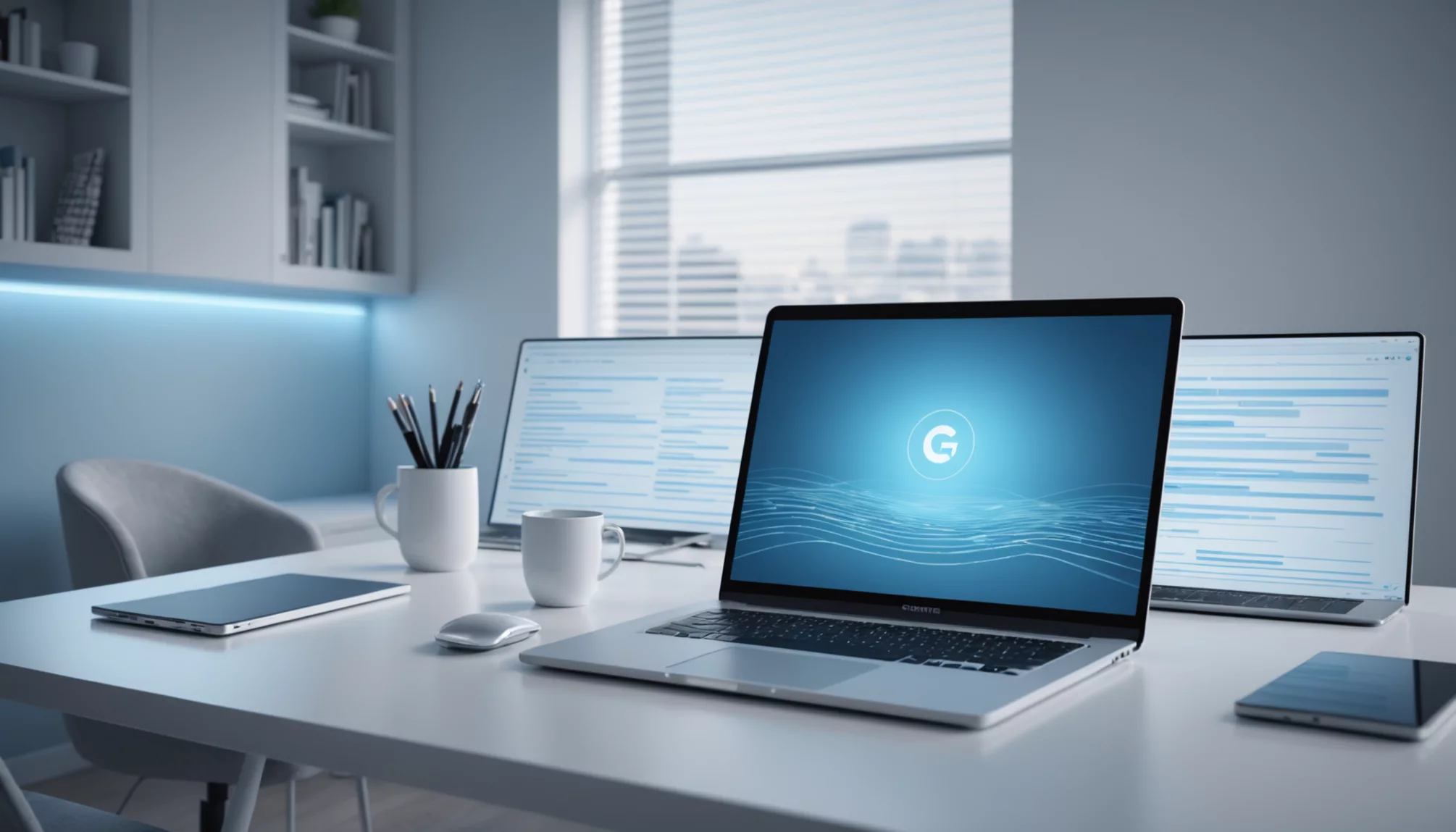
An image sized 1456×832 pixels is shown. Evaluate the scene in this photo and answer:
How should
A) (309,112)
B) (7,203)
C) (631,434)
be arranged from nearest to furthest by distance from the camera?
(631,434), (7,203), (309,112)

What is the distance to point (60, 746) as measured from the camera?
2969 millimetres

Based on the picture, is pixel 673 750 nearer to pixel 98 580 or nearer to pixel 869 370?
pixel 869 370

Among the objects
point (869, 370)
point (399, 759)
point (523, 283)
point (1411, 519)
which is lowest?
point (399, 759)

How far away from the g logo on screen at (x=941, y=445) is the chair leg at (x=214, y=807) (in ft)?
4.50

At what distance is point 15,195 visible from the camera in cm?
263

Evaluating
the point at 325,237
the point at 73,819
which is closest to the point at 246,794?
the point at 73,819

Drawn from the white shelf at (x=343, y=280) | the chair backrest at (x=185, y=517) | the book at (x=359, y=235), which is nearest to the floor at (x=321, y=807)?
the chair backrest at (x=185, y=517)

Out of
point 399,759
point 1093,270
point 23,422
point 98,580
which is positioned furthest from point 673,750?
point 23,422

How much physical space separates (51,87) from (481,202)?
50.6 inches

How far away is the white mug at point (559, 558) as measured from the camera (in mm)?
1228

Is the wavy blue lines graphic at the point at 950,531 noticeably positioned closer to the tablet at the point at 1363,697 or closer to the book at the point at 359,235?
the tablet at the point at 1363,697

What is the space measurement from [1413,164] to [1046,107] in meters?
0.85

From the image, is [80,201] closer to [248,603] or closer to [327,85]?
[327,85]

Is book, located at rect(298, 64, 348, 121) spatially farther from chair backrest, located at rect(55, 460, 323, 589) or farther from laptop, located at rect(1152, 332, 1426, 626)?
laptop, located at rect(1152, 332, 1426, 626)
